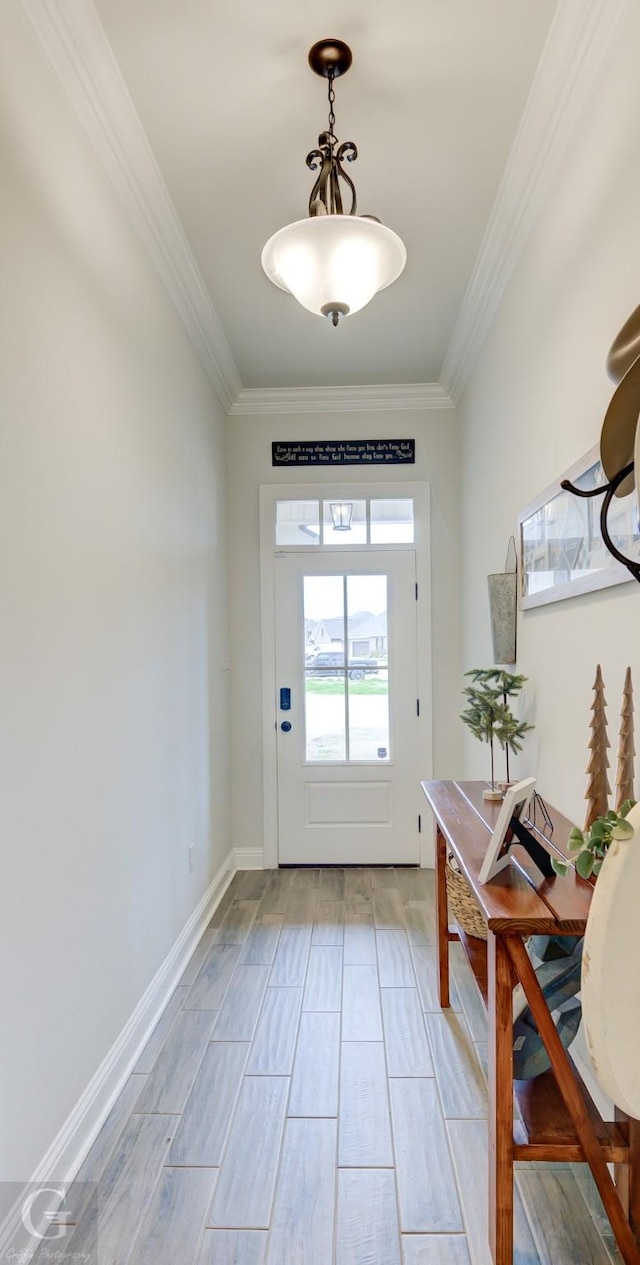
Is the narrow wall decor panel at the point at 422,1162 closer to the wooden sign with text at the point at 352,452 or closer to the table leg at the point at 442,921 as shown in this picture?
the table leg at the point at 442,921

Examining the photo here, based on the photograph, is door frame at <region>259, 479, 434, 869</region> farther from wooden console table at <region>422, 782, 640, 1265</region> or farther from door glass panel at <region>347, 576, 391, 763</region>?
wooden console table at <region>422, 782, 640, 1265</region>

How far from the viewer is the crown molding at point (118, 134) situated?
1.54 meters

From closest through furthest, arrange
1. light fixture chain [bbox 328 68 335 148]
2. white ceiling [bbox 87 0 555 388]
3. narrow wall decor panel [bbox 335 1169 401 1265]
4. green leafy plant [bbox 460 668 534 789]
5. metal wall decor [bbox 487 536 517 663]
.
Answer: narrow wall decor panel [bbox 335 1169 401 1265] → white ceiling [bbox 87 0 555 388] → light fixture chain [bbox 328 68 335 148] → green leafy plant [bbox 460 668 534 789] → metal wall decor [bbox 487 536 517 663]

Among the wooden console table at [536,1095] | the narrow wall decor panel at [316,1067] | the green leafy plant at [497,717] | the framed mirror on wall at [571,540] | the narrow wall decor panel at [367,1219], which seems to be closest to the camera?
the wooden console table at [536,1095]

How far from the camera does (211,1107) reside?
185 centimetres

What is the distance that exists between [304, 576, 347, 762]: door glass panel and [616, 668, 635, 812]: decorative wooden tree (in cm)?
247

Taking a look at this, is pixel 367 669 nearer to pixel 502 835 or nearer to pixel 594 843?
pixel 502 835

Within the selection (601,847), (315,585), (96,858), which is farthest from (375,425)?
(601,847)

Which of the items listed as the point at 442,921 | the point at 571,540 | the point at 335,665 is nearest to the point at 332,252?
the point at 571,540

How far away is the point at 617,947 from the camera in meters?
0.74

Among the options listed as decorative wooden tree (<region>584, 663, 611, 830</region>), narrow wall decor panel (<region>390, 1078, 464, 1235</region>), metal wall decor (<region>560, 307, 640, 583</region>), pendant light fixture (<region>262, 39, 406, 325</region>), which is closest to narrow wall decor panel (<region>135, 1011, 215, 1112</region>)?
narrow wall decor panel (<region>390, 1078, 464, 1235</region>)

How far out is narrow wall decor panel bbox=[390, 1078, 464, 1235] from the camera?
1.48m

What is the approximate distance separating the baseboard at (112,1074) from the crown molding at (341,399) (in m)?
2.70

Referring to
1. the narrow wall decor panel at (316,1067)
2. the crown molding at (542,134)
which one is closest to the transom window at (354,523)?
the crown molding at (542,134)
